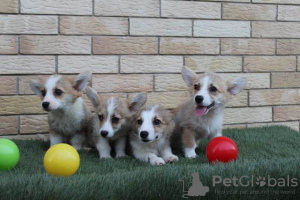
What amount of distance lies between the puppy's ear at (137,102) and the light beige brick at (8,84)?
1.63 m

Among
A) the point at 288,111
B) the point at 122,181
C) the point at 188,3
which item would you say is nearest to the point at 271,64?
the point at 288,111

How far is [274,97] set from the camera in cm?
561

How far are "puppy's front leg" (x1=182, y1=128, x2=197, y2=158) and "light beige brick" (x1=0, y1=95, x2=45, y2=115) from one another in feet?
6.66

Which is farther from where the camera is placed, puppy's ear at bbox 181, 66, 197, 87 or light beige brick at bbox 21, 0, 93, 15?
light beige brick at bbox 21, 0, 93, 15

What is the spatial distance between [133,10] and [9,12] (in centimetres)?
163

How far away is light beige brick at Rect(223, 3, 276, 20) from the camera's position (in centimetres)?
533

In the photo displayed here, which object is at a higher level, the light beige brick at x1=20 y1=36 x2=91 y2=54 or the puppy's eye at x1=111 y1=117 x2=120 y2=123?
the light beige brick at x1=20 y1=36 x2=91 y2=54

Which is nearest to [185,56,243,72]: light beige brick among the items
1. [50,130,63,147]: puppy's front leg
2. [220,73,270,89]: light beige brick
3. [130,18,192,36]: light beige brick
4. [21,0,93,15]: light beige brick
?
[220,73,270,89]: light beige brick

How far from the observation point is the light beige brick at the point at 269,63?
215 inches

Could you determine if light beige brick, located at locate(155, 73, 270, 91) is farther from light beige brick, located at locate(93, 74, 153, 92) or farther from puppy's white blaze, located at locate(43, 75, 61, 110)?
puppy's white blaze, located at locate(43, 75, 61, 110)

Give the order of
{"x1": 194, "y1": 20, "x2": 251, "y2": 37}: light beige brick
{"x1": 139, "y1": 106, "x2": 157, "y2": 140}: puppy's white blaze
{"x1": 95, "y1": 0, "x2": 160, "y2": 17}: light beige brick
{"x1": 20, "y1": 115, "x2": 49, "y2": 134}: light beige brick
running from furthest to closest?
{"x1": 194, "y1": 20, "x2": 251, "y2": 37}: light beige brick < {"x1": 95, "y1": 0, "x2": 160, "y2": 17}: light beige brick < {"x1": 20, "y1": 115, "x2": 49, "y2": 134}: light beige brick < {"x1": 139, "y1": 106, "x2": 157, "y2": 140}: puppy's white blaze

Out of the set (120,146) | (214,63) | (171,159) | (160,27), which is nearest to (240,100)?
(214,63)

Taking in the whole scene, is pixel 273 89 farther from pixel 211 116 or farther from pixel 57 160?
pixel 57 160

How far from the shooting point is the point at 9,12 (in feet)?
14.8
